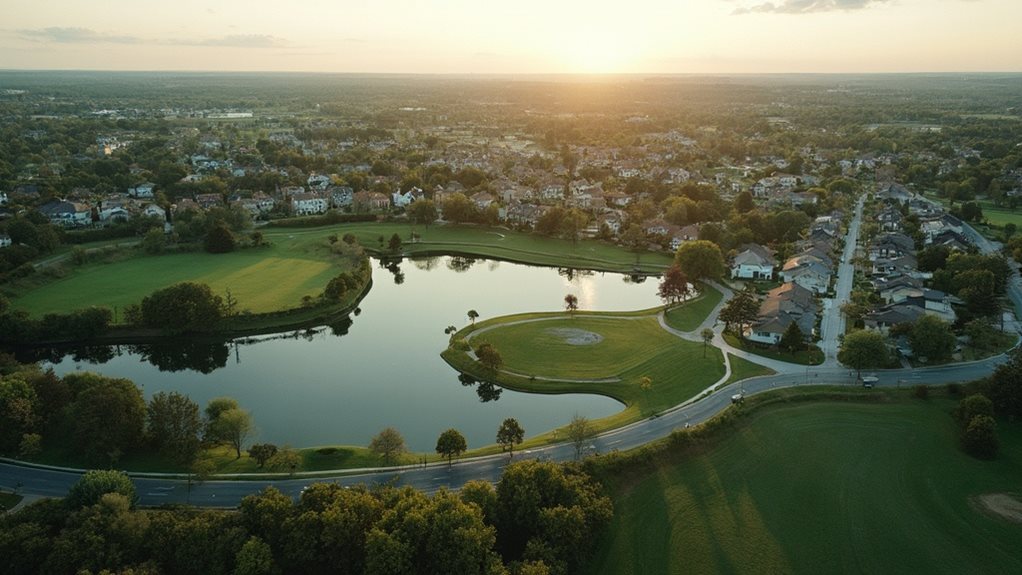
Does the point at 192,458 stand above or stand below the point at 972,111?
below

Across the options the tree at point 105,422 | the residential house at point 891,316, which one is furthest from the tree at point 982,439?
the tree at point 105,422

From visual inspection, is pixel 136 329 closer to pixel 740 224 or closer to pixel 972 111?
pixel 740 224

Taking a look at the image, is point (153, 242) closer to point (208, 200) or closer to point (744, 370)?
point (208, 200)

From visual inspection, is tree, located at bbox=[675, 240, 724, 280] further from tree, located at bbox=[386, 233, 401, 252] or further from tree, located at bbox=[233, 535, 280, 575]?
tree, located at bbox=[233, 535, 280, 575]

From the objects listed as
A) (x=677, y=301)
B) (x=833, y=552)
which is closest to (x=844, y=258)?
(x=677, y=301)

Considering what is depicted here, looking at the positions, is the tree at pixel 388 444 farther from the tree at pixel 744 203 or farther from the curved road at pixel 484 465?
the tree at pixel 744 203

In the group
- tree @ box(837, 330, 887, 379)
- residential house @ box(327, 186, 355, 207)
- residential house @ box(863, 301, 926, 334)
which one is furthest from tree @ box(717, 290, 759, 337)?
residential house @ box(327, 186, 355, 207)
